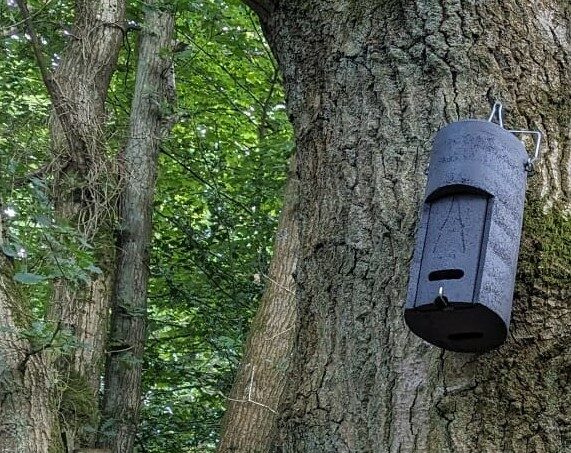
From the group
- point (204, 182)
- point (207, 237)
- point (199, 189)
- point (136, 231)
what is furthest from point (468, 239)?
point (199, 189)

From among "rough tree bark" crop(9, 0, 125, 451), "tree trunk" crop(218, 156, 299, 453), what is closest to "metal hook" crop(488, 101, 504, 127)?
"tree trunk" crop(218, 156, 299, 453)

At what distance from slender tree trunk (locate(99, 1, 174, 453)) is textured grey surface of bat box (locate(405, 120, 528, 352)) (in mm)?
4499

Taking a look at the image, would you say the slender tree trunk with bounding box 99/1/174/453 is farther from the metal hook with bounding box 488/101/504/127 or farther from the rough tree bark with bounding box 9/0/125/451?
the metal hook with bounding box 488/101/504/127

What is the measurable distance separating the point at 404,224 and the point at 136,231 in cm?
513

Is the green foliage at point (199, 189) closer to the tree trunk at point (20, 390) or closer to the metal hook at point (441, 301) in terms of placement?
the tree trunk at point (20, 390)

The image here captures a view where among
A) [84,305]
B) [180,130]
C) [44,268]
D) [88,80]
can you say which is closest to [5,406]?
[44,268]

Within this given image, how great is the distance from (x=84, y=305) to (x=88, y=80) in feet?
5.08

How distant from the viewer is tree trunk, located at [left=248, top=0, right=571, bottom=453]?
1.43 metres

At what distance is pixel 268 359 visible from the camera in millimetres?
5262

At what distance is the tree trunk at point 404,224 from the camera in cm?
143

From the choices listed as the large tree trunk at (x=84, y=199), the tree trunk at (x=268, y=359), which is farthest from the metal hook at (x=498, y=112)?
the large tree trunk at (x=84, y=199)

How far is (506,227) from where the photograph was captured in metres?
1.43

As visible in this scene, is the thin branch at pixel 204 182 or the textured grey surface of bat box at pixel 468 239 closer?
the textured grey surface of bat box at pixel 468 239

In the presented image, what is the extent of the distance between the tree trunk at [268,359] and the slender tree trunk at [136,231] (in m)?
1.00
